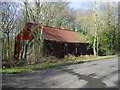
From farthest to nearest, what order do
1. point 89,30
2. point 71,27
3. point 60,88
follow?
1. point 71,27
2. point 89,30
3. point 60,88

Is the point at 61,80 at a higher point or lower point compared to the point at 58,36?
lower

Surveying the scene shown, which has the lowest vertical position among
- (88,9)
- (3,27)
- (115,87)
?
(115,87)

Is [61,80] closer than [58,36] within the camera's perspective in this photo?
Yes

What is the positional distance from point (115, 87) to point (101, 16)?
20.2 meters

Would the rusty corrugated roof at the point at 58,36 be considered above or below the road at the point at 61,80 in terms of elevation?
above

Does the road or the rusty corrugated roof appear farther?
the rusty corrugated roof

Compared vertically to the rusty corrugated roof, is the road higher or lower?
lower

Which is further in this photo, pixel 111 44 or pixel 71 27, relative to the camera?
pixel 71 27

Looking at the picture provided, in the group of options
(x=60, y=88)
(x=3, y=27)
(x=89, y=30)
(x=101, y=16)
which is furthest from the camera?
(x=89, y=30)

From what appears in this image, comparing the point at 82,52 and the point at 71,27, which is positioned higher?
the point at 71,27

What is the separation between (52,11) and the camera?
64.1 ft

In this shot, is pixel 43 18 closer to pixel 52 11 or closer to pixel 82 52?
pixel 52 11

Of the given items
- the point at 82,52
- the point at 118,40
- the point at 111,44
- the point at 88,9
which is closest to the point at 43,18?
the point at 88,9

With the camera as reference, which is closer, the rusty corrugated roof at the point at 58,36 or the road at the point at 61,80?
the road at the point at 61,80
